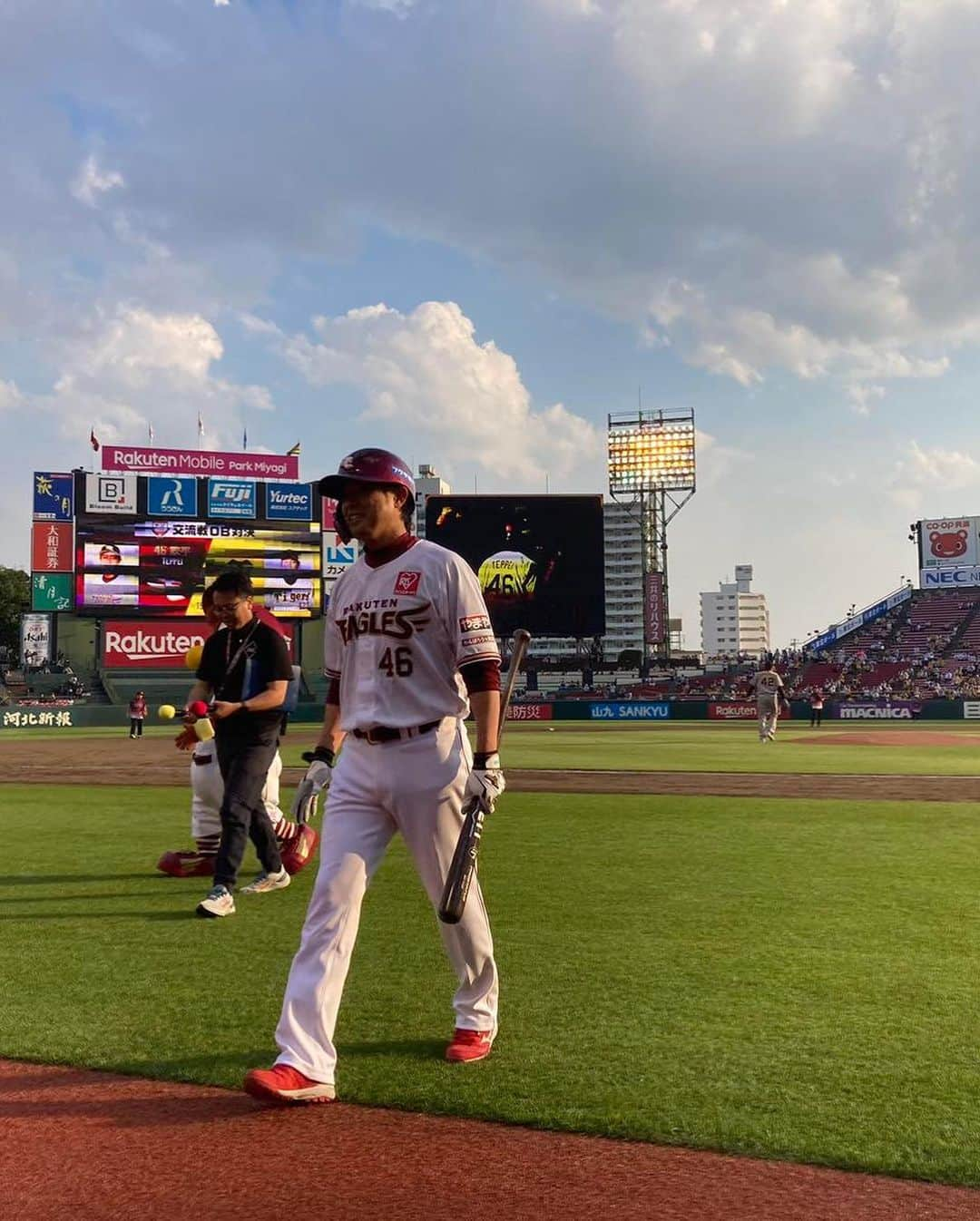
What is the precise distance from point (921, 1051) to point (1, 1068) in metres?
3.35

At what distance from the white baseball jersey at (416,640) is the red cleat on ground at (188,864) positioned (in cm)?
445

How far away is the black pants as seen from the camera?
641 cm

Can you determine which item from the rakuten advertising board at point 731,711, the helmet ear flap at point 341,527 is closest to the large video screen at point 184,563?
the rakuten advertising board at point 731,711

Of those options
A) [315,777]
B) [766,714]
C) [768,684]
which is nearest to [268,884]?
[315,777]

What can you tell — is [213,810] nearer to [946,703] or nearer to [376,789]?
[376,789]

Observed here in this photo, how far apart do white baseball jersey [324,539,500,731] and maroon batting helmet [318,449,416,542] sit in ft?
0.96

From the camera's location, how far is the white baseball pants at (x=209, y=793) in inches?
300

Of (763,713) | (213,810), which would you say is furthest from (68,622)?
(213,810)

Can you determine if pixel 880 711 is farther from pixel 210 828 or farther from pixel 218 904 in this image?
pixel 218 904

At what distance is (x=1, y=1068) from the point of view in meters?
3.66

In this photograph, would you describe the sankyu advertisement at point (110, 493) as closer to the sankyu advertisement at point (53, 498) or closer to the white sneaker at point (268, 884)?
the sankyu advertisement at point (53, 498)

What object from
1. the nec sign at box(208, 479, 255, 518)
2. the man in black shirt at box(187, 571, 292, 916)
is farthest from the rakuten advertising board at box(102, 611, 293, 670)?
the man in black shirt at box(187, 571, 292, 916)

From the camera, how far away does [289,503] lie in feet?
202

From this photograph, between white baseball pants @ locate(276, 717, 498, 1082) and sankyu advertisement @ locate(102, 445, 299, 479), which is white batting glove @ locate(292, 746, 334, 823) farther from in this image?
sankyu advertisement @ locate(102, 445, 299, 479)
